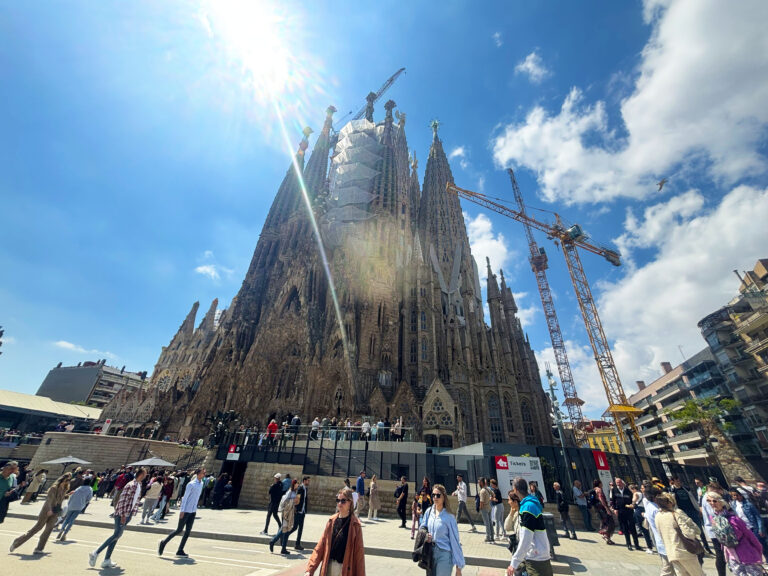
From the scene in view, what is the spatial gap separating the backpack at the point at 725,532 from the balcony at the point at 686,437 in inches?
2046

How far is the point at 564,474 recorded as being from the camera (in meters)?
14.0

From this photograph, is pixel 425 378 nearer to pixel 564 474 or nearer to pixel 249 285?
pixel 564 474

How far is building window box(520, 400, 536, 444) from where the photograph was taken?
38531mm

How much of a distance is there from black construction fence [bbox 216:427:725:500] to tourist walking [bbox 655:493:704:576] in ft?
28.8

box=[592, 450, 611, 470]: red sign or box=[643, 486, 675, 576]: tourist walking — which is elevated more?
box=[592, 450, 611, 470]: red sign

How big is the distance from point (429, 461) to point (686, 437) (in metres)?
51.3

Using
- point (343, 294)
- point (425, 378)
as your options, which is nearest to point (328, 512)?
point (425, 378)

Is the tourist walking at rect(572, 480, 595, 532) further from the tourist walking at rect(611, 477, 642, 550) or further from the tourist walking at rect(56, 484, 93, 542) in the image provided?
the tourist walking at rect(56, 484, 93, 542)

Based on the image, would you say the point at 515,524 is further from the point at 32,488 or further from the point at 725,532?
the point at 32,488

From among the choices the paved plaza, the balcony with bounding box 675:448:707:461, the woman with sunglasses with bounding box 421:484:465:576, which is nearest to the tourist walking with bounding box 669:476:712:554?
the paved plaza

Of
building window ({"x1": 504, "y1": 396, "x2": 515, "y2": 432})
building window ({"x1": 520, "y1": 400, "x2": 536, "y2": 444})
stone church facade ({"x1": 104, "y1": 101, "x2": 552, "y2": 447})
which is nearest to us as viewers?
stone church facade ({"x1": 104, "y1": 101, "x2": 552, "y2": 447})

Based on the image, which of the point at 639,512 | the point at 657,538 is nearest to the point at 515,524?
the point at 657,538

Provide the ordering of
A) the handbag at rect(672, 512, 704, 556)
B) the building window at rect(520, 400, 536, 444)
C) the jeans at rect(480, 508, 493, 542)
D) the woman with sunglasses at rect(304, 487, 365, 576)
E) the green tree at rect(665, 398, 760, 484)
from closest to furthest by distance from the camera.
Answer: the woman with sunglasses at rect(304, 487, 365, 576)
the handbag at rect(672, 512, 704, 556)
the jeans at rect(480, 508, 493, 542)
the green tree at rect(665, 398, 760, 484)
the building window at rect(520, 400, 536, 444)

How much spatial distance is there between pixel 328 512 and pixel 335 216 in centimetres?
3888
